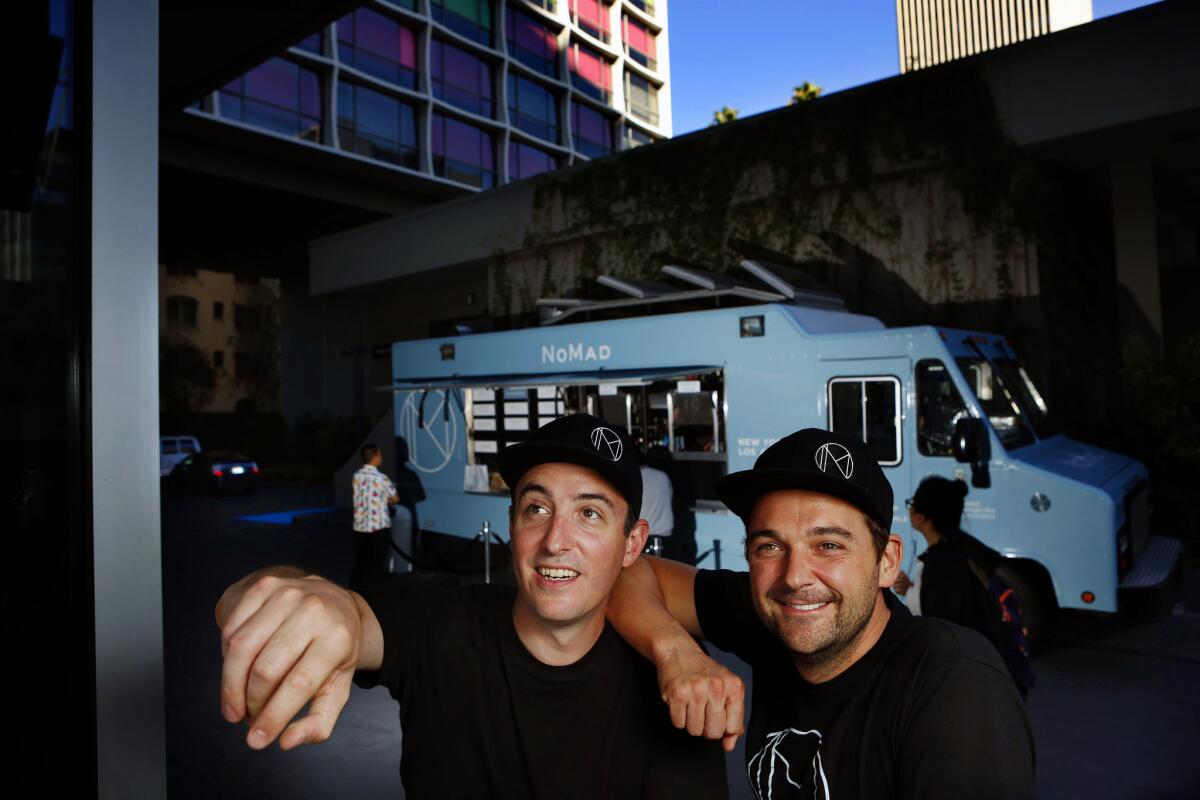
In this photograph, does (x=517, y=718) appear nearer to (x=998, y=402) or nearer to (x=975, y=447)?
(x=975, y=447)

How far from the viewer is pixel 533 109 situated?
43781 mm

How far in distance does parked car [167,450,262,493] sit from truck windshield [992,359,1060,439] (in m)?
20.3

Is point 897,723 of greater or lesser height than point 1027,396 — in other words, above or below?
below

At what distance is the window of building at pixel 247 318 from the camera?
4512 cm

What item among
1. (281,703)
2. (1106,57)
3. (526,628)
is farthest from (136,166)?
(1106,57)

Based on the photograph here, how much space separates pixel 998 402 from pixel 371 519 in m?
6.34

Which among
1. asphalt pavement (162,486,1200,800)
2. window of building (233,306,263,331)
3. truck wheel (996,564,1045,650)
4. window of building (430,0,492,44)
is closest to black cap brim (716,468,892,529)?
asphalt pavement (162,486,1200,800)

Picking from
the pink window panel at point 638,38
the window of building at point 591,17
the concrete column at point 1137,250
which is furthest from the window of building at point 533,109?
the concrete column at point 1137,250

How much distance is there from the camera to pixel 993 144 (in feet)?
43.8

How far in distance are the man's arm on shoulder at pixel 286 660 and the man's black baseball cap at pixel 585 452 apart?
724 mm

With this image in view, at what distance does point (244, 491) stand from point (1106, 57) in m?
21.4

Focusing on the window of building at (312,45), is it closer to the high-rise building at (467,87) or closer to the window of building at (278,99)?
the high-rise building at (467,87)

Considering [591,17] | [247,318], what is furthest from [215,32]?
[591,17]

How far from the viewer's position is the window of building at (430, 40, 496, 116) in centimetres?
3759
